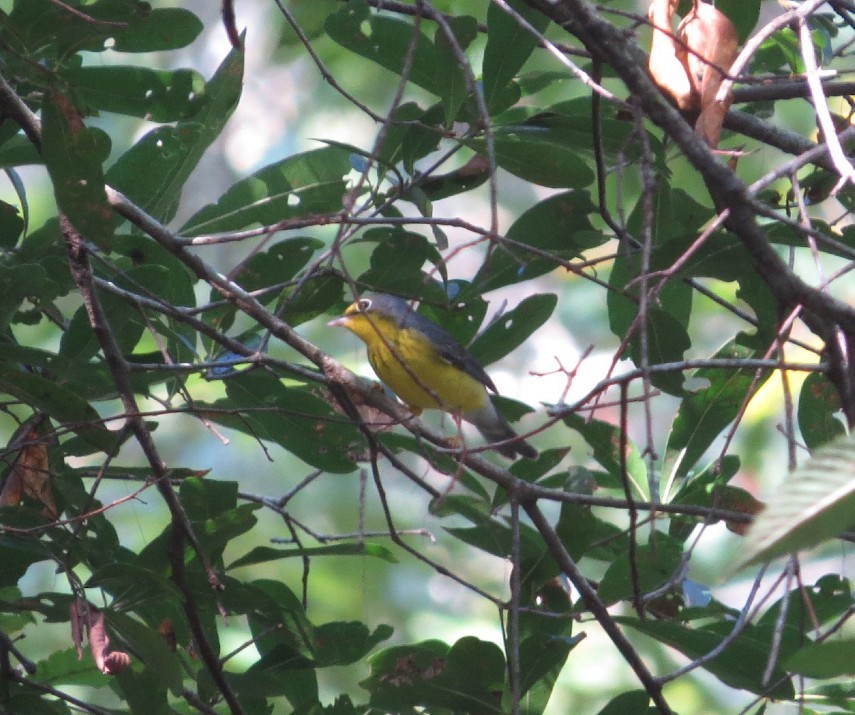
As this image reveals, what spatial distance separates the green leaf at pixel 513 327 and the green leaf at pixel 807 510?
2.00 meters

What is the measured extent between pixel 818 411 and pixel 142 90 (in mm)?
1941

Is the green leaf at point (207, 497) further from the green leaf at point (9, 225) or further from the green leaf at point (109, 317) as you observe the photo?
the green leaf at point (9, 225)

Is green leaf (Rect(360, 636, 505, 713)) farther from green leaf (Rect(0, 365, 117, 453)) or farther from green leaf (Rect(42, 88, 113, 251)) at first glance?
green leaf (Rect(42, 88, 113, 251))

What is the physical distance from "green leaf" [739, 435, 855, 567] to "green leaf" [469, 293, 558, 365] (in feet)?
6.56

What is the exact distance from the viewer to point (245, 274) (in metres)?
2.88

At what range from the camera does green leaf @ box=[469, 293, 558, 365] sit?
9.54 feet

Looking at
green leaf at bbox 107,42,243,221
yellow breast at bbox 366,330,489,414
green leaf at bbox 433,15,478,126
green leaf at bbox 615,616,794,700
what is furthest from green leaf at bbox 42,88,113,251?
yellow breast at bbox 366,330,489,414

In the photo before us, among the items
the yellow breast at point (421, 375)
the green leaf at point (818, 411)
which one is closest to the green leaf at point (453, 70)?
the green leaf at point (818, 411)

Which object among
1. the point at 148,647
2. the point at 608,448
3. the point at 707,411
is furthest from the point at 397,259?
the point at 148,647

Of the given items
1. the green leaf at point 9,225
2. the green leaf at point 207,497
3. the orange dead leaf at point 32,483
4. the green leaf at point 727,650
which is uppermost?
the green leaf at point 9,225

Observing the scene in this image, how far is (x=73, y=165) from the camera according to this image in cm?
201

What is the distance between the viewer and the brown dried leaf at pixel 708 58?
212 cm

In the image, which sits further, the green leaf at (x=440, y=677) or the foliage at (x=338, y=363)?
the green leaf at (x=440, y=677)

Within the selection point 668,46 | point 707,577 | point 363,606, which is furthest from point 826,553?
point 668,46
